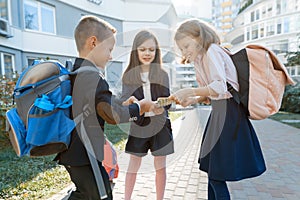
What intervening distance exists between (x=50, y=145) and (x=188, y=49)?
990mm

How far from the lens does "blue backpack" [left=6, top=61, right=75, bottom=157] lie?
110cm

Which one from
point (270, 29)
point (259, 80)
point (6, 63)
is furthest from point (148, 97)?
point (270, 29)

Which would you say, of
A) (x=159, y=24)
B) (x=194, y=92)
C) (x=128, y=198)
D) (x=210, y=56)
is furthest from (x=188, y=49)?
(x=128, y=198)

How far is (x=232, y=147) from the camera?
1.47 meters

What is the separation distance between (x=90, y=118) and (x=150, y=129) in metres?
0.74

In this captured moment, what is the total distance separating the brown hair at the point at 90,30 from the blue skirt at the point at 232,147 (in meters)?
0.84

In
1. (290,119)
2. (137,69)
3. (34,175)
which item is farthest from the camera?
(290,119)

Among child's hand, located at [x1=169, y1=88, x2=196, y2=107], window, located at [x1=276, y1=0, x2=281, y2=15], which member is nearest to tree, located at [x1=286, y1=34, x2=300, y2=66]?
child's hand, located at [x1=169, y1=88, x2=196, y2=107]

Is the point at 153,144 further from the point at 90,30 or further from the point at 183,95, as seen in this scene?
the point at 90,30

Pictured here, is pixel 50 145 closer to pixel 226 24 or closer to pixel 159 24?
pixel 159 24

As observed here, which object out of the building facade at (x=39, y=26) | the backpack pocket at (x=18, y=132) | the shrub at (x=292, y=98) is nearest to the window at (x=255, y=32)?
the shrub at (x=292, y=98)

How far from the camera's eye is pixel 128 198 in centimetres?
216

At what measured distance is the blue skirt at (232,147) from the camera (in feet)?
4.81

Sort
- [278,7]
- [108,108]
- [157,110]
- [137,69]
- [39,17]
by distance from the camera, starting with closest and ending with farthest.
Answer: [108,108] → [157,110] → [137,69] → [39,17] → [278,7]
